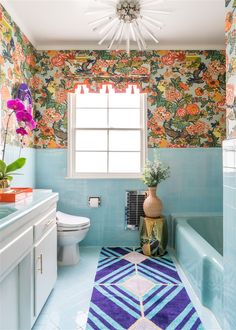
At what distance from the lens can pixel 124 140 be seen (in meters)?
3.50

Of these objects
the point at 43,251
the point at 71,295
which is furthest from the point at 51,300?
the point at 43,251

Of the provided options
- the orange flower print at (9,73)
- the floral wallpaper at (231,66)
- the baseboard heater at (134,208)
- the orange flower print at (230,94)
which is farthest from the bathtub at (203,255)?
the orange flower print at (9,73)

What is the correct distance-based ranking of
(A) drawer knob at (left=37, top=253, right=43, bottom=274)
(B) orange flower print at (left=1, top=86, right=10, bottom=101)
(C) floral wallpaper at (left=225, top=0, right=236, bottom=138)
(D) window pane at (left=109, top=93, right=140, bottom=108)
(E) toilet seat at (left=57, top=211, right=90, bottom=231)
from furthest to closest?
(D) window pane at (left=109, top=93, right=140, bottom=108) → (E) toilet seat at (left=57, top=211, right=90, bottom=231) → (B) orange flower print at (left=1, top=86, right=10, bottom=101) → (A) drawer knob at (left=37, top=253, right=43, bottom=274) → (C) floral wallpaper at (left=225, top=0, right=236, bottom=138)

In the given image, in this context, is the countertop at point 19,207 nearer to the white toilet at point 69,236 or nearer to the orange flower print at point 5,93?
the white toilet at point 69,236

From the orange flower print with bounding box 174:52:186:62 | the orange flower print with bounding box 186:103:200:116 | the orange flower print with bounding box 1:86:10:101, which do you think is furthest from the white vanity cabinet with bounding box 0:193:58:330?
the orange flower print with bounding box 174:52:186:62

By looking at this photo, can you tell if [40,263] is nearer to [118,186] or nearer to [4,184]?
[4,184]

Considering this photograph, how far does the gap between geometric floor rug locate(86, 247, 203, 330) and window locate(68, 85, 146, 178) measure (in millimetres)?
1168

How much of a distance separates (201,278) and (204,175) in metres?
1.62

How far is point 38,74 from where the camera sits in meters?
3.38

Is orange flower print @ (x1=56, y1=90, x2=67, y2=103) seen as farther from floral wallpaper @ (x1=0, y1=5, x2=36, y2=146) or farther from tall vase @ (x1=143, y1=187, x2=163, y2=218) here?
tall vase @ (x1=143, y1=187, x2=163, y2=218)

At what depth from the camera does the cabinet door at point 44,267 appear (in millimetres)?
1751

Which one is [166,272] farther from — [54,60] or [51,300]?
[54,60]

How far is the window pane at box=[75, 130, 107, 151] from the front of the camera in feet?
11.5

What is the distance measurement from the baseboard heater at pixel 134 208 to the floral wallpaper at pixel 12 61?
1.42m
